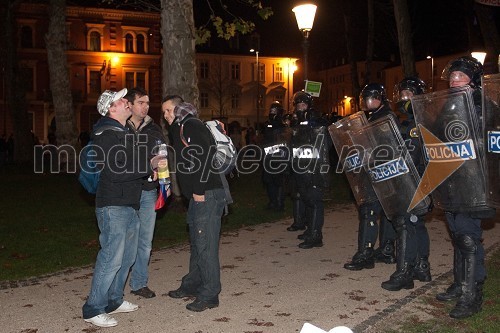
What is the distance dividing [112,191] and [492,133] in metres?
3.48

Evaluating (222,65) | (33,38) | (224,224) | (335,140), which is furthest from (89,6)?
(335,140)

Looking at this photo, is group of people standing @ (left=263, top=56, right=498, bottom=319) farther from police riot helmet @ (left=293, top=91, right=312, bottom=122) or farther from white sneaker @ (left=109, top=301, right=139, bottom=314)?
white sneaker @ (left=109, top=301, right=139, bottom=314)

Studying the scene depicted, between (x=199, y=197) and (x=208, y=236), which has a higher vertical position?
(x=199, y=197)

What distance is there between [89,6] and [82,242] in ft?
176

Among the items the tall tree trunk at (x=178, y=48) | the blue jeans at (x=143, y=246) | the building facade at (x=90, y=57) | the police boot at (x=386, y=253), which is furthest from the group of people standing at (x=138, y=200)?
the building facade at (x=90, y=57)

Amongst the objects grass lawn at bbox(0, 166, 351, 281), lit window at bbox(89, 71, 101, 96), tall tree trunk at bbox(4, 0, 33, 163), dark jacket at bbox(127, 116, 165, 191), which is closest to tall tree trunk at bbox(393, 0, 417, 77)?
grass lawn at bbox(0, 166, 351, 281)

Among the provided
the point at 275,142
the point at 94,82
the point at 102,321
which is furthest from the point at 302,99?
the point at 94,82

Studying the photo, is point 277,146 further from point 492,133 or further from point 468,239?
point 492,133

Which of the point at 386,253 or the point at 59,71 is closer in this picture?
the point at 386,253

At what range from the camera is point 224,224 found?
12648 mm

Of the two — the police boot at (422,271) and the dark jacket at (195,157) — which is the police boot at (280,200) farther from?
the dark jacket at (195,157)

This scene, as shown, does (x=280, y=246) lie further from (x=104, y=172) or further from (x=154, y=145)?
(x=104, y=172)

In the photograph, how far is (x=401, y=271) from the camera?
7.36 metres

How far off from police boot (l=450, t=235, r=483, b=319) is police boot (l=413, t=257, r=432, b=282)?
4.33 ft
